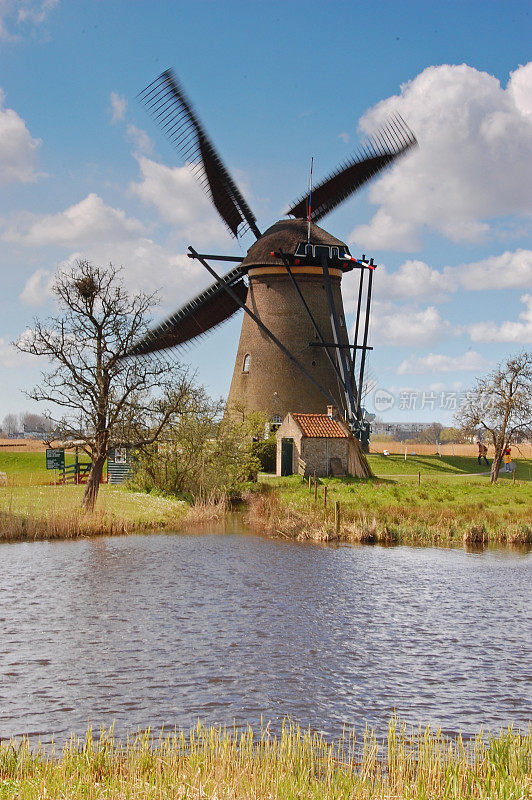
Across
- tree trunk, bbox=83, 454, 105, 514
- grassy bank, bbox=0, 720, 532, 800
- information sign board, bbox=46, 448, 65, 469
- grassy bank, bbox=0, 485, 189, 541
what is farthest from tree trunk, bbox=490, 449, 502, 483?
grassy bank, bbox=0, 720, 532, 800

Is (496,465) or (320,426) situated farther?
(496,465)

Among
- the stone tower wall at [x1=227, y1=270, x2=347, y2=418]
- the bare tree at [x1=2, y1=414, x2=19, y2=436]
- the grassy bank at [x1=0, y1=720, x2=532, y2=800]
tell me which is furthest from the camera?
the bare tree at [x1=2, y1=414, x2=19, y2=436]

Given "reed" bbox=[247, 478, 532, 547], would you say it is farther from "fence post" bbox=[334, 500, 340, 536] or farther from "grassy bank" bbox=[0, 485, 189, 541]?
"grassy bank" bbox=[0, 485, 189, 541]

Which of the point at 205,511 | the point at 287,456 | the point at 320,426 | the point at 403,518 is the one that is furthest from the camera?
the point at 320,426

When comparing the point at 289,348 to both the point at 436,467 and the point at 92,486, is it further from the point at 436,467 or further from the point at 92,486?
the point at 92,486

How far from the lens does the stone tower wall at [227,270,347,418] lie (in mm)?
35594

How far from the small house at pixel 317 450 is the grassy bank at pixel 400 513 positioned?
8.03ft

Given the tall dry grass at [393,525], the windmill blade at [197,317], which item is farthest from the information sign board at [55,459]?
the tall dry grass at [393,525]

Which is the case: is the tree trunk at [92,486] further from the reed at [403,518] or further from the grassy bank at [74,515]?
the reed at [403,518]

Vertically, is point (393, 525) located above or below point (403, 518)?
below

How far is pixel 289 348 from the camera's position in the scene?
35688 millimetres

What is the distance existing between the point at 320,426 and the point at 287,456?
1.69m

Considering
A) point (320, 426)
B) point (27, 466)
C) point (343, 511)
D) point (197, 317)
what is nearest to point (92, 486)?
point (343, 511)

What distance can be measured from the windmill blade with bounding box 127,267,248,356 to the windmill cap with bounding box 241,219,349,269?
1554 millimetres
